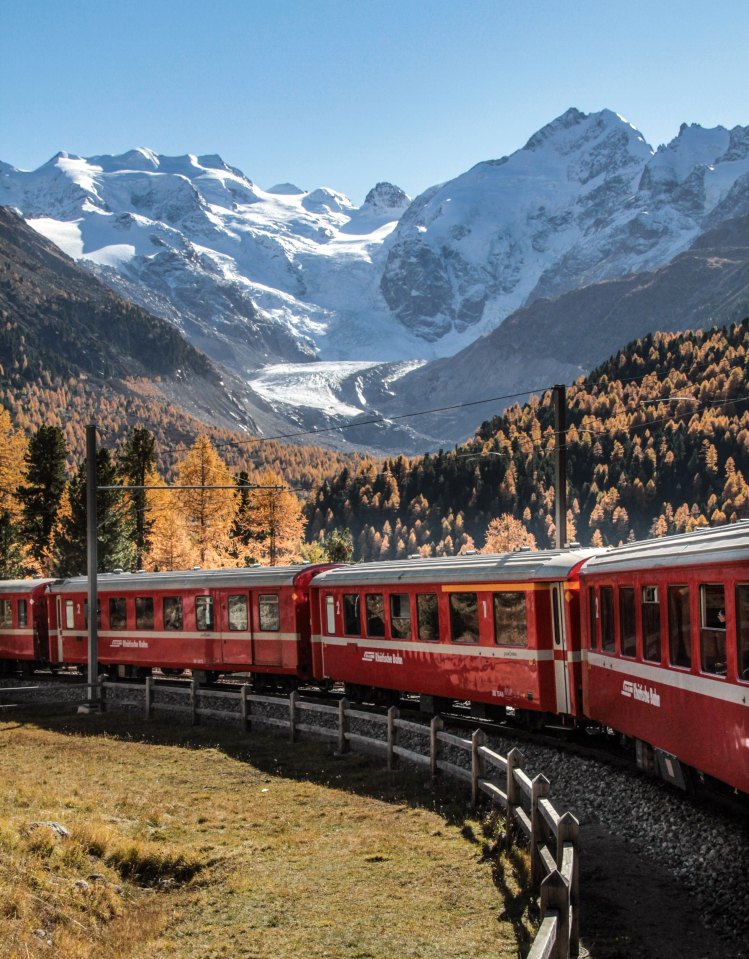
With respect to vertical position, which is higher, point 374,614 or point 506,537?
point 506,537

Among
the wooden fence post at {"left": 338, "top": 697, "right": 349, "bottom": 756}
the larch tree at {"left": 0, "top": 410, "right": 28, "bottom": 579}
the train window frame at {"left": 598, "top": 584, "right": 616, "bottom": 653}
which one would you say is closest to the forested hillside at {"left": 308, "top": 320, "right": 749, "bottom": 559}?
the larch tree at {"left": 0, "top": 410, "right": 28, "bottom": 579}

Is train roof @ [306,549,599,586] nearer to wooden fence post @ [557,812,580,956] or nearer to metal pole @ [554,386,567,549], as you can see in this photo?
metal pole @ [554,386,567,549]

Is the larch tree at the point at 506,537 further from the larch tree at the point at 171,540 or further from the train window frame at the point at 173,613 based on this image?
the train window frame at the point at 173,613

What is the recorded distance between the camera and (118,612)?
3672 cm

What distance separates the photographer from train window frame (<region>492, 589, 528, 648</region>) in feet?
67.4

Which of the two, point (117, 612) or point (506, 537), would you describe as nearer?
point (117, 612)

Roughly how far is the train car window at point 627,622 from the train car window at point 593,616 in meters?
1.64

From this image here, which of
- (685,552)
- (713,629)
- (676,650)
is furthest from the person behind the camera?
(676,650)

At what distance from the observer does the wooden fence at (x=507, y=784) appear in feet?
29.6

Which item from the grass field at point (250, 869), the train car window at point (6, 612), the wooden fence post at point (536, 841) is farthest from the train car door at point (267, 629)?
the wooden fence post at point (536, 841)

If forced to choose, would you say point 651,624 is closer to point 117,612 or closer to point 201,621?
point 201,621

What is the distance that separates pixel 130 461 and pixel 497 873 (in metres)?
82.4

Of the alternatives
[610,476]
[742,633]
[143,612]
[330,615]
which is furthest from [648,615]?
[610,476]

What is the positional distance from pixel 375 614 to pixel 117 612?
13.6m
